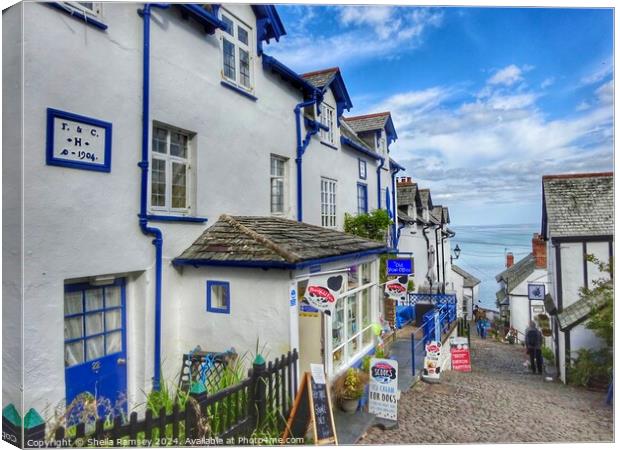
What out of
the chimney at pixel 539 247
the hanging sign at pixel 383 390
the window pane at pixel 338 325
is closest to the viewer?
the hanging sign at pixel 383 390

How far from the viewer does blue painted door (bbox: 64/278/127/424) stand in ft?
15.9

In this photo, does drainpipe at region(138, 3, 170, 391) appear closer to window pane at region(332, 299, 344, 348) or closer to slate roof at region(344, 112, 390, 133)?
window pane at region(332, 299, 344, 348)

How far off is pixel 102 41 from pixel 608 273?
759 cm

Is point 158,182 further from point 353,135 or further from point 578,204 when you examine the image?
point 353,135

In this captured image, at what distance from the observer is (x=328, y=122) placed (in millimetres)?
11016

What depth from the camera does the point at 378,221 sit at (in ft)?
39.4

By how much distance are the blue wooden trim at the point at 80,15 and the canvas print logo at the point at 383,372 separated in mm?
5695

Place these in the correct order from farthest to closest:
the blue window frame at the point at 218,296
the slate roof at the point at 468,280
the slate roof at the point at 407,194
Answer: the slate roof at the point at 468,280
the slate roof at the point at 407,194
the blue window frame at the point at 218,296

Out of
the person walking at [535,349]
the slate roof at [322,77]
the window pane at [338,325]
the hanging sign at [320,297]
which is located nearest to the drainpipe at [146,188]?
the hanging sign at [320,297]

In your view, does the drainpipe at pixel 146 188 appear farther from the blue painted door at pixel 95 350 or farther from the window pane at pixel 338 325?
the window pane at pixel 338 325

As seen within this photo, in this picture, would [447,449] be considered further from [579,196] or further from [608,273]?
[579,196]

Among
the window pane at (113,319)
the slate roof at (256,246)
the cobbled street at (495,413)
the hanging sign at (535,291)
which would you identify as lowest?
the cobbled street at (495,413)

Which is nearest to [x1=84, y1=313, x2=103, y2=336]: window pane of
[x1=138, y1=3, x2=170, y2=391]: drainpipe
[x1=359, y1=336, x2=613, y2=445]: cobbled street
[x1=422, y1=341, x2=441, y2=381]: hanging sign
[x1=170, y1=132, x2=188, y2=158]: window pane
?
[x1=138, y1=3, x2=170, y2=391]: drainpipe

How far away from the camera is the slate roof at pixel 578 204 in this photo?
6344mm
